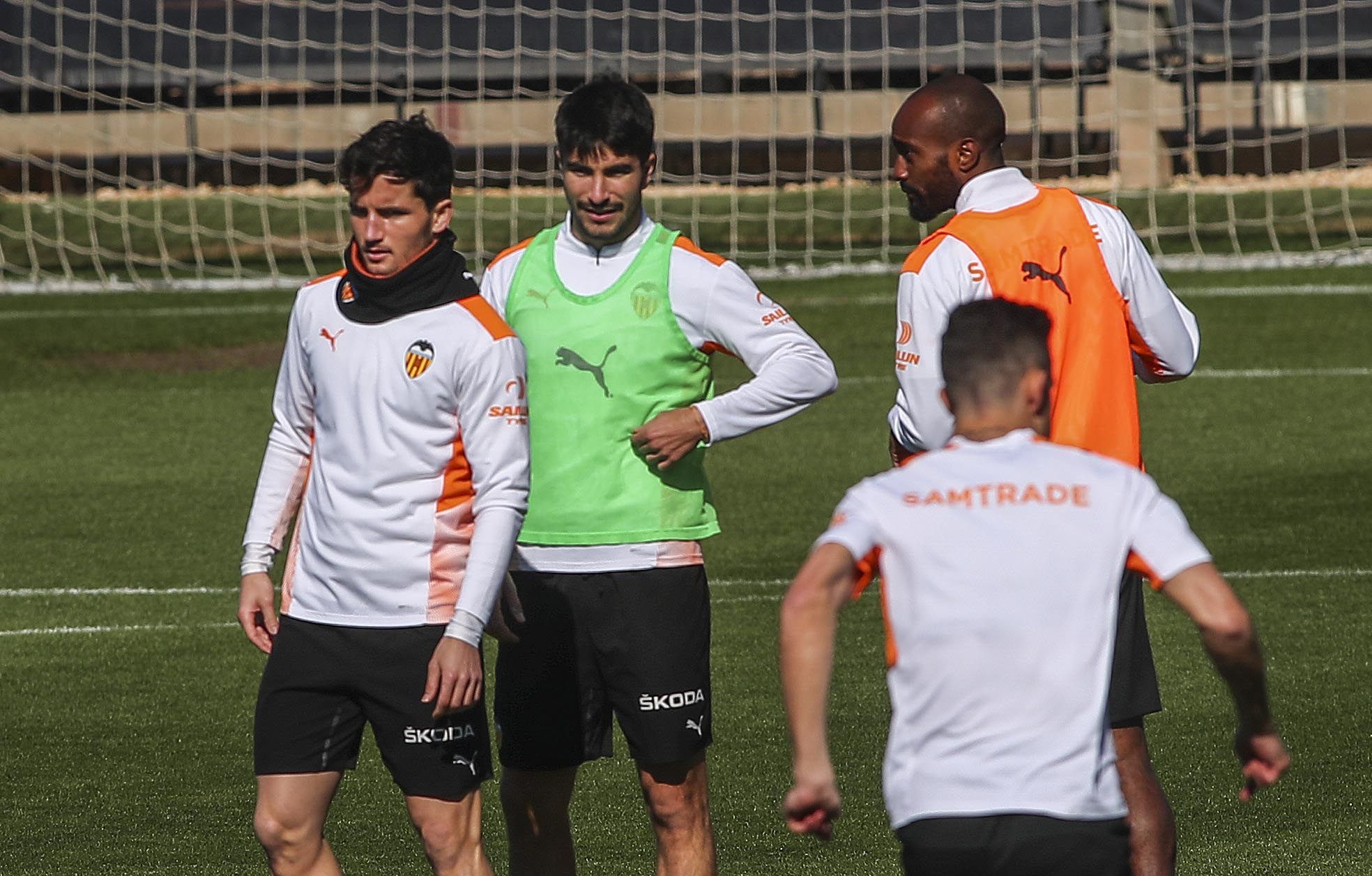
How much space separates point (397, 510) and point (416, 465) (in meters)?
0.09

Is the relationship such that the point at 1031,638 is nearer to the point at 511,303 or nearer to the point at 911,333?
the point at 911,333

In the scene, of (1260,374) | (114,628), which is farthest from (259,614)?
(1260,374)

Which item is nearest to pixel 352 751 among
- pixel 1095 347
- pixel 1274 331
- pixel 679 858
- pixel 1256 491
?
pixel 679 858

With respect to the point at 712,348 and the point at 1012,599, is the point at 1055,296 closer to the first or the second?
the point at 712,348

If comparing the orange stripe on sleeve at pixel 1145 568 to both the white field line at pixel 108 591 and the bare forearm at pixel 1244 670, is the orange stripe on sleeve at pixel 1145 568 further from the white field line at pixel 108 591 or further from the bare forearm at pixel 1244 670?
the white field line at pixel 108 591

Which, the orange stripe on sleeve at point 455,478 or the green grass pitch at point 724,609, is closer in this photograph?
the orange stripe on sleeve at point 455,478

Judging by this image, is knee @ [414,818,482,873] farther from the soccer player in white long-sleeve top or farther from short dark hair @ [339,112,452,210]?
short dark hair @ [339,112,452,210]

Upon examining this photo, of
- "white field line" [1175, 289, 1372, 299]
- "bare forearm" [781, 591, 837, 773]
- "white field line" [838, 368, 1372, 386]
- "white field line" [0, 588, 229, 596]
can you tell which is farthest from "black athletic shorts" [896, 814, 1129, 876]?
"white field line" [1175, 289, 1372, 299]

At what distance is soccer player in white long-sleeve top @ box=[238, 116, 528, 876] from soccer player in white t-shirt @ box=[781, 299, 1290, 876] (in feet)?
3.86

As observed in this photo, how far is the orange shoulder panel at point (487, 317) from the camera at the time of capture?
4.04 m

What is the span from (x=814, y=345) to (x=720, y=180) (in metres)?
18.1

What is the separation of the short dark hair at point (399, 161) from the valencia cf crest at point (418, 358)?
0.28m

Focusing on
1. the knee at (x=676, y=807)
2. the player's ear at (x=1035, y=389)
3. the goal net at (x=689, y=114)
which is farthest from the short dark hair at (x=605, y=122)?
the goal net at (x=689, y=114)

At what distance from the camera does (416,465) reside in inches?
159
